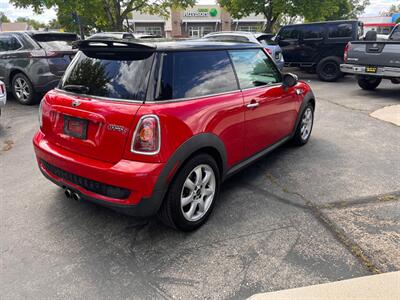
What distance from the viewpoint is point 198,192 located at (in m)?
2.88

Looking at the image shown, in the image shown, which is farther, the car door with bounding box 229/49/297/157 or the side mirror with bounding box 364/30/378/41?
the side mirror with bounding box 364/30/378/41

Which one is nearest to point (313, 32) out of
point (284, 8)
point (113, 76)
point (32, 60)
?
point (284, 8)

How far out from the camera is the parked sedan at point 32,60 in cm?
742

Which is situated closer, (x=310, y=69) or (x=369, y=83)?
(x=369, y=83)

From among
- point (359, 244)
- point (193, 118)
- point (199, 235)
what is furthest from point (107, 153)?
point (359, 244)

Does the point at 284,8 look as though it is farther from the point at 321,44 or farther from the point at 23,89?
the point at 23,89

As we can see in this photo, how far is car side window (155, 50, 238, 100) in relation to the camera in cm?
254

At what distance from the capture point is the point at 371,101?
8.26m

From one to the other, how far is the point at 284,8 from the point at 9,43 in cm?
1337

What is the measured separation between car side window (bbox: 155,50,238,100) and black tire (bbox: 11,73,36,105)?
6170mm

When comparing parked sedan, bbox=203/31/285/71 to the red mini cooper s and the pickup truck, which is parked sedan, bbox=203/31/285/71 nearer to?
the pickup truck

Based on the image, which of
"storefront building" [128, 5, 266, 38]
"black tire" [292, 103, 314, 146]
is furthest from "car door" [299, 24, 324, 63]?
"storefront building" [128, 5, 266, 38]

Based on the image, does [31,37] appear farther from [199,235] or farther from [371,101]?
[371,101]

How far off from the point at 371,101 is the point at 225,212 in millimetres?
6835
